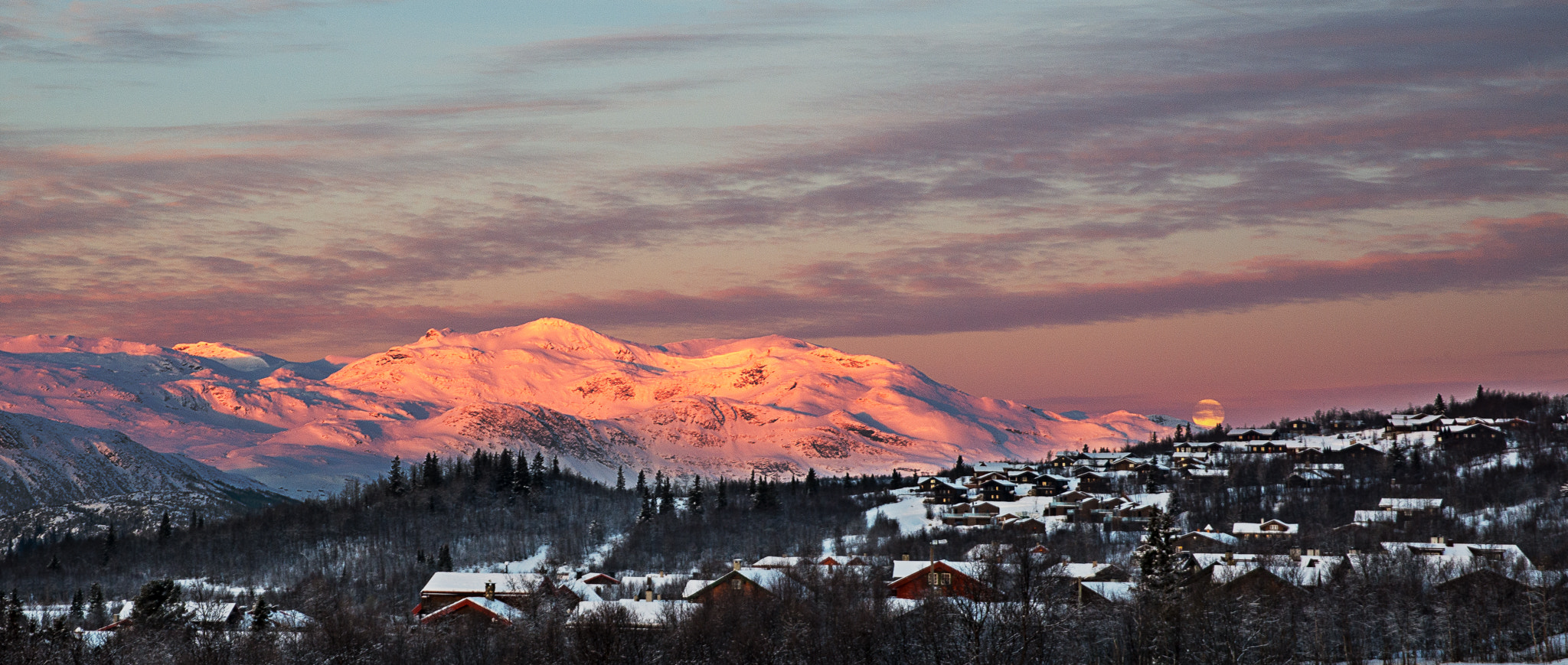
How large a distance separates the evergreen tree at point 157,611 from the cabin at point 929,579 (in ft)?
188

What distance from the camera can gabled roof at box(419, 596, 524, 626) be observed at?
12731 centimetres

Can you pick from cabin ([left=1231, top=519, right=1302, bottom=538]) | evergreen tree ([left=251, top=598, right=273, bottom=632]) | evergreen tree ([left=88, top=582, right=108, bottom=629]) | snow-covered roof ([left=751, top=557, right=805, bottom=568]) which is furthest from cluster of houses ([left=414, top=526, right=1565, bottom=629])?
evergreen tree ([left=88, top=582, right=108, bottom=629])

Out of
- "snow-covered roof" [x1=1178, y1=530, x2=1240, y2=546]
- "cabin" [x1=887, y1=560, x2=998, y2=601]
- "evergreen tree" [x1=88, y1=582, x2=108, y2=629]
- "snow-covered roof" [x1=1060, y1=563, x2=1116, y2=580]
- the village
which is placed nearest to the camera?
the village

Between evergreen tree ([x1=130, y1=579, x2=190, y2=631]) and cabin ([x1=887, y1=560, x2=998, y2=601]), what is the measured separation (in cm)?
5722

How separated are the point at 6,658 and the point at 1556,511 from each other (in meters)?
164

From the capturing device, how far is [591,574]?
6895 inches

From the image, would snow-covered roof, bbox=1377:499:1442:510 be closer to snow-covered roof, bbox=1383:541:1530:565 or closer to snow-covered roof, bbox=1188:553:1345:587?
snow-covered roof, bbox=1383:541:1530:565

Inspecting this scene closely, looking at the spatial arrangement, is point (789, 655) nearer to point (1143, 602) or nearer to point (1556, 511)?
point (1143, 602)

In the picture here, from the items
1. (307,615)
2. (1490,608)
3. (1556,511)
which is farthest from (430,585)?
(1556,511)

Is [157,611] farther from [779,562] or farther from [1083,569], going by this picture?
[1083,569]

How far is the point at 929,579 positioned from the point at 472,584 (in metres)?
40.3

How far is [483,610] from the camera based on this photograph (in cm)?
12794

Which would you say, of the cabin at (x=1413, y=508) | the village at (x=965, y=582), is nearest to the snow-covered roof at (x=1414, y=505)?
the cabin at (x=1413, y=508)

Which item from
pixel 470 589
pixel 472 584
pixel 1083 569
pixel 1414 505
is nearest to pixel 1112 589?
pixel 1083 569
